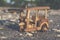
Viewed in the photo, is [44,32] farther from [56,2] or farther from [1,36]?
[56,2]

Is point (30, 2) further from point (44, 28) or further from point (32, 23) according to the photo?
point (44, 28)

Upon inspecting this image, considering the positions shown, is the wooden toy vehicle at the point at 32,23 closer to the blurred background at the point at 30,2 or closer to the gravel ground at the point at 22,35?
the gravel ground at the point at 22,35

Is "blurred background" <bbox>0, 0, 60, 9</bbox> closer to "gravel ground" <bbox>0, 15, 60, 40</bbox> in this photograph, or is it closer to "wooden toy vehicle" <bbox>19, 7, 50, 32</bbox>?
"gravel ground" <bbox>0, 15, 60, 40</bbox>

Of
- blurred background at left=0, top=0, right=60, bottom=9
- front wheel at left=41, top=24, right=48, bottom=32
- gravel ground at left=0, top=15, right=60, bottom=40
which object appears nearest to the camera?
gravel ground at left=0, top=15, right=60, bottom=40

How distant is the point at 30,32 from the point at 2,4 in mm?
14750

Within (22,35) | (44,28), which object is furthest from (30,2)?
(22,35)

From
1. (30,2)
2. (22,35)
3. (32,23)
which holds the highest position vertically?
(32,23)

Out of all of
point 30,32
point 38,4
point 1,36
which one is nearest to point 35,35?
point 30,32

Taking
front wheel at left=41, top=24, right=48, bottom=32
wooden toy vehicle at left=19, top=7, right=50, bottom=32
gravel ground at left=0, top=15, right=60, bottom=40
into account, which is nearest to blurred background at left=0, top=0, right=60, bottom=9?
gravel ground at left=0, top=15, right=60, bottom=40

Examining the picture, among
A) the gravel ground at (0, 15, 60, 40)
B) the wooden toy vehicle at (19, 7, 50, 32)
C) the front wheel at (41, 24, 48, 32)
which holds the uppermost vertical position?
the wooden toy vehicle at (19, 7, 50, 32)

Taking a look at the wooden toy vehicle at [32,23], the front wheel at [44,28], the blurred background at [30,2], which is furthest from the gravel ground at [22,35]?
the blurred background at [30,2]

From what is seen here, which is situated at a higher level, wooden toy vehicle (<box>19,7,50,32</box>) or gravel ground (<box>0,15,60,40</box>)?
wooden toy vehicle (<box>19,7,50,32</box>)

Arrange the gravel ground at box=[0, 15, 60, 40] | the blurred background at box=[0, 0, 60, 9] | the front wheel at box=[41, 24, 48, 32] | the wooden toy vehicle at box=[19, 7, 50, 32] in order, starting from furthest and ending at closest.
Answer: the blurred background at box=[0, 0, 60, 9] → the front wheel at box=[41, 24, 48, 32] → the wooden toy vehicle at box=[19, 7, 50, 32] → the gravel ground at box=[0, 15, 60, 40]

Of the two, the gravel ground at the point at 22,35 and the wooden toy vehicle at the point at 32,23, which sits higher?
the wooden toy vehicle at the point at 32,23
